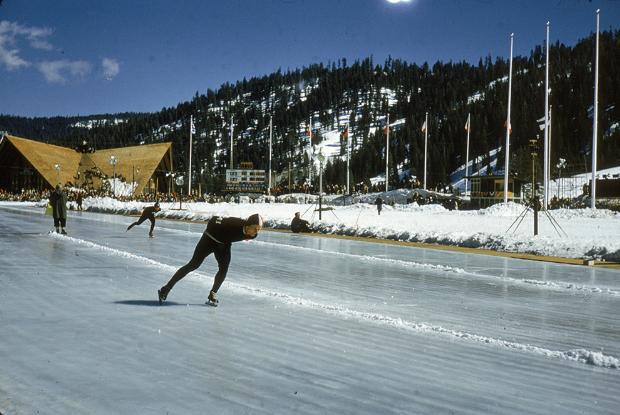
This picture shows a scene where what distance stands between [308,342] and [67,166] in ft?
314

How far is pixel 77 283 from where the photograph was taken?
33.6ft

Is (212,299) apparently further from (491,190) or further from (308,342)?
(491,190)

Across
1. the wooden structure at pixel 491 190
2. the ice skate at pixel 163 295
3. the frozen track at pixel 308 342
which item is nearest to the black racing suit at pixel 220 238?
the ice skate at pixel 163 295

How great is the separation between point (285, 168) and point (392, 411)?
544 feet

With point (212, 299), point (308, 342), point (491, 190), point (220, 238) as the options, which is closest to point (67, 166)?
point (491, 190)

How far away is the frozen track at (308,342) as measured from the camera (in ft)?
14.2

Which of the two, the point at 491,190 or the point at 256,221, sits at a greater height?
the point at 491,190

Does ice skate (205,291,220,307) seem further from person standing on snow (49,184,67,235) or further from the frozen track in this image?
person standing on snow (49,184,67,235)

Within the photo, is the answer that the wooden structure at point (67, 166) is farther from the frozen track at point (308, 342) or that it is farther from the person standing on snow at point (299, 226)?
the frozen track at point (308, 342)

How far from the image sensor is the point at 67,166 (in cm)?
9444

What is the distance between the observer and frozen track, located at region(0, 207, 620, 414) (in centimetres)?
432

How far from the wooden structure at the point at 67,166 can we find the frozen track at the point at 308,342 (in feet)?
263

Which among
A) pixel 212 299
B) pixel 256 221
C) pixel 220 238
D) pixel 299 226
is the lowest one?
pixel 212 299

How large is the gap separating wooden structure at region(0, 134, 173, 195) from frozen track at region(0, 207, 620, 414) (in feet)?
263
